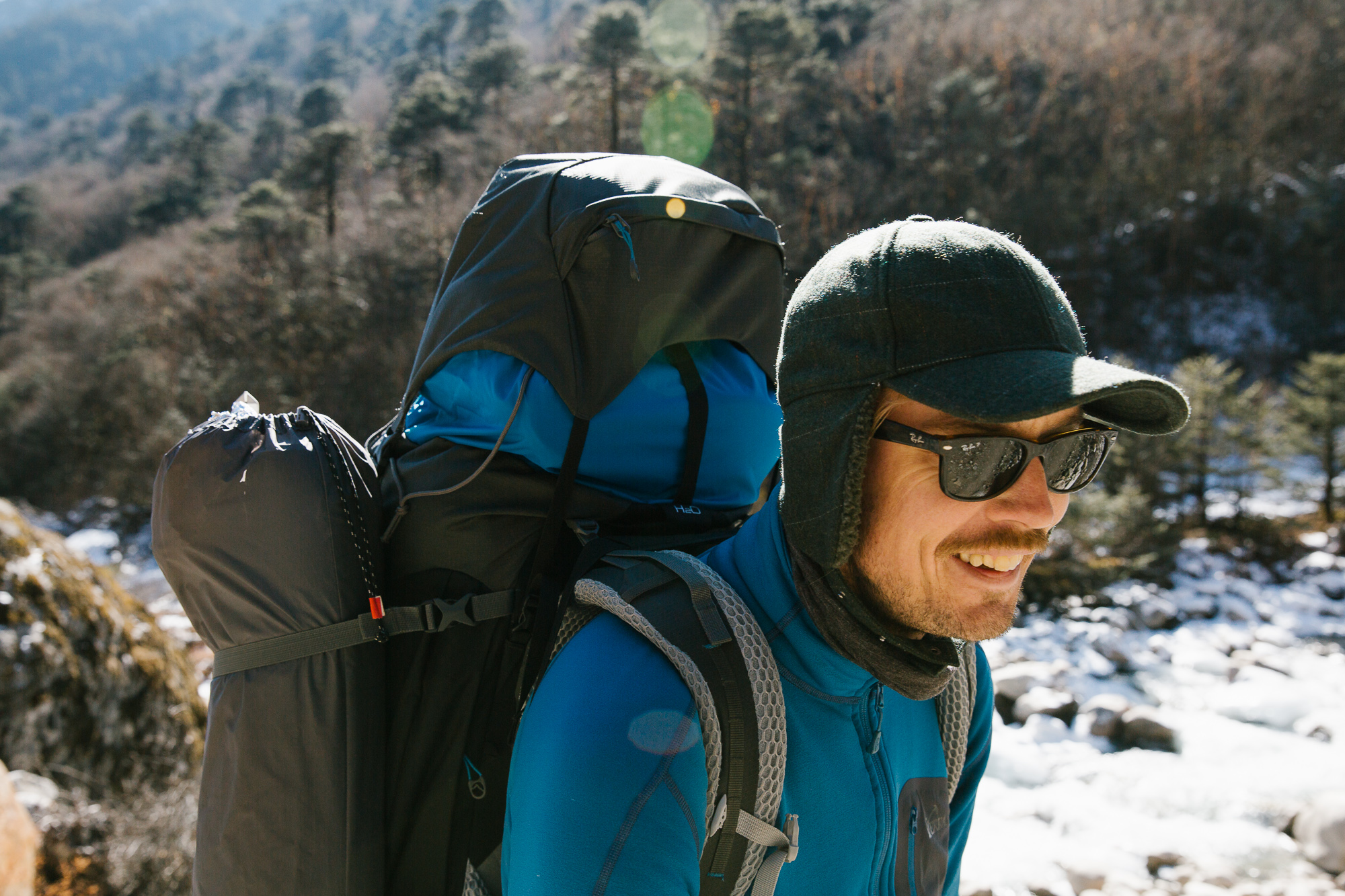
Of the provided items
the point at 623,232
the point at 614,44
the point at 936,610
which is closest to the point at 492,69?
the point at 614,44

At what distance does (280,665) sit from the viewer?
1.11 metres

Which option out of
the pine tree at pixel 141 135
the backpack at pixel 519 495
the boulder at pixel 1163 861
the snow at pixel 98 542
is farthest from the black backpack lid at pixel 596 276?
the pine tree at pixel 141 135

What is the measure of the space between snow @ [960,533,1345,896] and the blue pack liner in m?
2.97

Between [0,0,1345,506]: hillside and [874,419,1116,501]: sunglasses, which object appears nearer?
[874,419,1116,501]: sunglasses

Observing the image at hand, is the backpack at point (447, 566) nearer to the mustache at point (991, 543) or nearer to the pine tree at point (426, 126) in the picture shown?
the mustache at point (991, 543)

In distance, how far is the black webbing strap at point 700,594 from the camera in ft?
3.21

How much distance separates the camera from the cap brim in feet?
2.90

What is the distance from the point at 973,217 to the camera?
13.4 meters

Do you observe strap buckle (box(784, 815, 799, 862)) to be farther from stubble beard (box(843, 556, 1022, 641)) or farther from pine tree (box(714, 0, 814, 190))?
pine tree (box(714, 0, 814, 190))

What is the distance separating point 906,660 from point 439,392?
2.64 ft

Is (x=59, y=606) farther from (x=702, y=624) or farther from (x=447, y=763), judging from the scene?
A: (x=702, y=624)

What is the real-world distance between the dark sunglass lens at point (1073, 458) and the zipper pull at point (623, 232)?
599 millimetres

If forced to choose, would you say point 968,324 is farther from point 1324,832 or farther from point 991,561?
point 1324,832

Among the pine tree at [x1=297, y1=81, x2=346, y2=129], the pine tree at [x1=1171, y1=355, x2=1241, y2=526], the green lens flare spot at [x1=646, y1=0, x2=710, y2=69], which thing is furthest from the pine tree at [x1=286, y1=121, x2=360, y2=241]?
the pine tree at [x1=1171, y1=355, x2=1241, y2=526]
